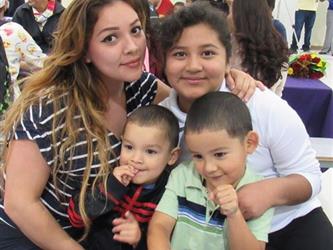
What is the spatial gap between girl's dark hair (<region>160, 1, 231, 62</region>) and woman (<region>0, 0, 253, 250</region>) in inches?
3.8

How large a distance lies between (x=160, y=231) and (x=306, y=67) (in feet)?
8.98

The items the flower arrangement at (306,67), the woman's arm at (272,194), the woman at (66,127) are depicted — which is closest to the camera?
the woman's arm at (272,194)

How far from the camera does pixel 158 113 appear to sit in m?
1.34

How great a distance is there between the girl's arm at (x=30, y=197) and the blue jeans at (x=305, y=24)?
319 inches

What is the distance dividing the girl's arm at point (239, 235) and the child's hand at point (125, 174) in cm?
32

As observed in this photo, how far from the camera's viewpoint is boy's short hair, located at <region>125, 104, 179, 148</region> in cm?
131

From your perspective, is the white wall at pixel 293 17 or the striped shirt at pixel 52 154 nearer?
the striped shirt at pixel 52 154

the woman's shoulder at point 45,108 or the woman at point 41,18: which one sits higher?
the woman's shoulder at point 45,108

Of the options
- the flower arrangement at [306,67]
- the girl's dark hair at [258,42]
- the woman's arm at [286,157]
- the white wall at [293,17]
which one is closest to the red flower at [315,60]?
the flower arrangement at [306,67]

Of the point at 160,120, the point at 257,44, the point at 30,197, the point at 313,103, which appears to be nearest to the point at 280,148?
the point at 160,120

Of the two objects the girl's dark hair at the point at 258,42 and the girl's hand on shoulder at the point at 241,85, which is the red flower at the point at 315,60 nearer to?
the girl's dark hair at the point at 258,42

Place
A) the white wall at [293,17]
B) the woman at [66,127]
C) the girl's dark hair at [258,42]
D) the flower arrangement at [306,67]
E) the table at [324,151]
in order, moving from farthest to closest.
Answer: the white wall at [293,17] → the flower arrangement at [306,67] → the girl's dark hair at [258,42] → the table at [324,151] → the woman at [66,127]

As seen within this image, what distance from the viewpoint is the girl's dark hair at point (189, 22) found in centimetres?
131

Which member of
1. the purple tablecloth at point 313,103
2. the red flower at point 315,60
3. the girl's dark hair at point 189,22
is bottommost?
the purple tablecloth at point 313,103
